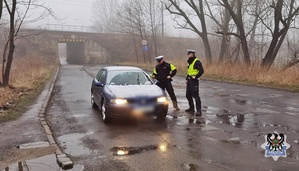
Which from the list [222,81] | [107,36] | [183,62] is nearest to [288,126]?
[222,81]

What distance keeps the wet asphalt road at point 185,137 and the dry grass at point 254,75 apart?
5.29 metres

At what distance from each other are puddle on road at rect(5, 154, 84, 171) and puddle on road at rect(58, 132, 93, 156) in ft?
1.71

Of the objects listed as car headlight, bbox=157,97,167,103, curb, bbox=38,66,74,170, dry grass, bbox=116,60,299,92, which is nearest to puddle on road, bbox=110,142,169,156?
curb, bbox=38,66,74,170

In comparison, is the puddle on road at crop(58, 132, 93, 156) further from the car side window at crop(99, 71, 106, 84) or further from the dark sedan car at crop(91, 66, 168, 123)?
the car side window at crop(99, 71, 106, 84)

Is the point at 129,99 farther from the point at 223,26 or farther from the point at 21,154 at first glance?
the point at 223,26

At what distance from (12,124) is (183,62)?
23.4 m

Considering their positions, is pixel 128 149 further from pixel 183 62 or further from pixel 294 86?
pixel 183 62

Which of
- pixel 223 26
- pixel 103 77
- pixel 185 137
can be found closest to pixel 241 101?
pixel 103 77

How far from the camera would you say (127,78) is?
9922mm

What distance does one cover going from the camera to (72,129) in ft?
27.1

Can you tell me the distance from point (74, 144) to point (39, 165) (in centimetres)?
135

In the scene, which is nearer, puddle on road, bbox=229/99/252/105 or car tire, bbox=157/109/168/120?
car tire, bbox=157/109/168/120

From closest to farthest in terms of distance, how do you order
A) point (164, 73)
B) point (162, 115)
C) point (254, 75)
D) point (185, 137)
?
point (185, 137), point (162, 115), point (164, 73), point (254, 75)

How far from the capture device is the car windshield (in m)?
9.71
